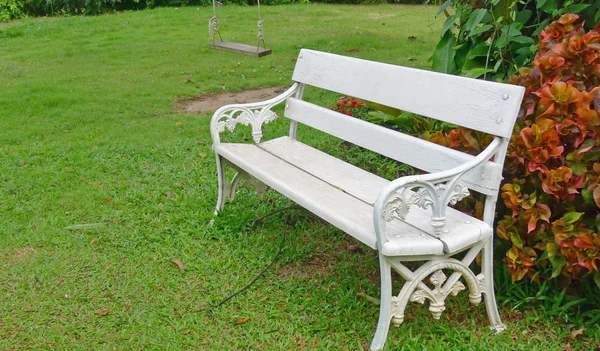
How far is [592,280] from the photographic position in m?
2.81

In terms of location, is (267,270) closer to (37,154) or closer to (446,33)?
(446,33)

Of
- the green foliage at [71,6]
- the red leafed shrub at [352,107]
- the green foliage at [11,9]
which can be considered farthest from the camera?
the green foliage at [71,6]

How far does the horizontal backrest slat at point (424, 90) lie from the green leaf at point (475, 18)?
2.35 ft

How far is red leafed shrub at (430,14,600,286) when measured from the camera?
2.54m

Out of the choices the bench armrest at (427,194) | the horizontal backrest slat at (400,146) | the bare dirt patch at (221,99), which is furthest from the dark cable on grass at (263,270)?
the bare dirt patch at (221,99)

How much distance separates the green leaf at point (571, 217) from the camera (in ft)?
8.34

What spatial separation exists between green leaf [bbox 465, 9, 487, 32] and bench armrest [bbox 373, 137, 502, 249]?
1200mm

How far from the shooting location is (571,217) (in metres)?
2.57

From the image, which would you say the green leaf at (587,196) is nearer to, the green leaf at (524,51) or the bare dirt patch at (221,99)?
the green leaf at (524,51)

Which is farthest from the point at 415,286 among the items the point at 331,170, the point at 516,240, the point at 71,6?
the point at 71,6

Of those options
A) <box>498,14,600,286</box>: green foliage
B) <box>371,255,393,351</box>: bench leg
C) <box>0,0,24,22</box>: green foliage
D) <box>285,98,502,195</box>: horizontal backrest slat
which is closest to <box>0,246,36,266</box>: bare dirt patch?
<box>285,98,502,195</box>: horizontal backrest slat

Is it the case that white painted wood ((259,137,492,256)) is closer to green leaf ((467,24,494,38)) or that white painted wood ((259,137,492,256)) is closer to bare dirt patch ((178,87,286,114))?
green leaf ((467,24,494,38))

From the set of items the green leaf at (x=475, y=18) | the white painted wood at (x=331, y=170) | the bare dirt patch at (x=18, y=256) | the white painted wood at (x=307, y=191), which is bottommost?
the bare dirt patch at (x=18, y=256)

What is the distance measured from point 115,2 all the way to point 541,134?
14581 mm
